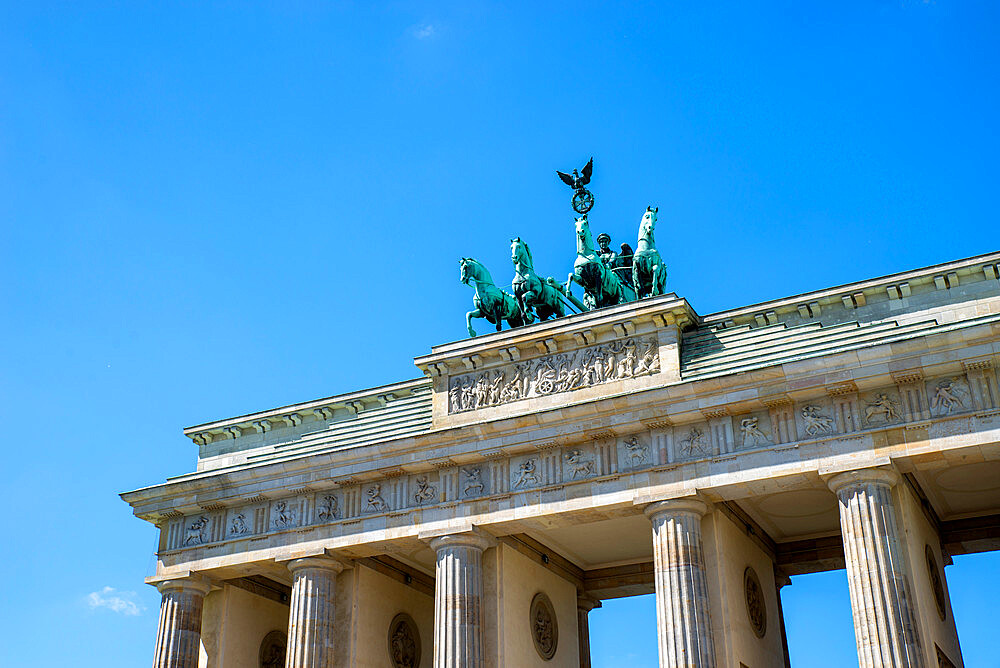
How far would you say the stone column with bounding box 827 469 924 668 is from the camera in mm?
23766

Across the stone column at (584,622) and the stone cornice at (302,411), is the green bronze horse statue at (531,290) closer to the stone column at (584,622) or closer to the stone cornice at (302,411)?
the stone cornice at (302,411)

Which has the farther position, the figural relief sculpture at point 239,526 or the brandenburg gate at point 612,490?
the figural relief sculpture at point 239,526

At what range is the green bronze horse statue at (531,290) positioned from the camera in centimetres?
3294

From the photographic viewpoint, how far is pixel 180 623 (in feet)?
107

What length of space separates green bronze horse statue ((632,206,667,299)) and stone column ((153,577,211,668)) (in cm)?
1539

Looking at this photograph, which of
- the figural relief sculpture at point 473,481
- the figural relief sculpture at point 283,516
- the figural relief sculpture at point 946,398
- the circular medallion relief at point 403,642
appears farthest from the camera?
the circular medallion relief at point 403,642

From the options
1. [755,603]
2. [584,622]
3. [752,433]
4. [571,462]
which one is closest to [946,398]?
[752,433]

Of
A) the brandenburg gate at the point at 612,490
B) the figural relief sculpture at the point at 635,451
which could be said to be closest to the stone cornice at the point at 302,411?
the brandenburg gate at the point at 612,490

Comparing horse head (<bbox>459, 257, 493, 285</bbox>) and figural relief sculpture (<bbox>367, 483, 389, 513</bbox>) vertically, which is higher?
horse head (<bbox>459, 257, 493, 285</bbox>)

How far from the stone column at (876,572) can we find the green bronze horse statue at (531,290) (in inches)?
413

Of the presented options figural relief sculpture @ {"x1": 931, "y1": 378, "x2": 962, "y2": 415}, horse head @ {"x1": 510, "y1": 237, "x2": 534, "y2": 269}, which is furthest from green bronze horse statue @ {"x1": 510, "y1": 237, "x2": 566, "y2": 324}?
figural relief sculpture @ {"x1": 931, "y1": 378, "x2": 962, "y2": 415}

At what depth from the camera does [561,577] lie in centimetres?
3381

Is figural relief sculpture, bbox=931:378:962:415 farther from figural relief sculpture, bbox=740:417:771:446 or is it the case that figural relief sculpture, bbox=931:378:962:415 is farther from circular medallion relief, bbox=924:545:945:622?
circular medallion relief, bbox=924:545:945:622

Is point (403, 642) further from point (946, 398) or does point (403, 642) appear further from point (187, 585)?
point (946, 398)
